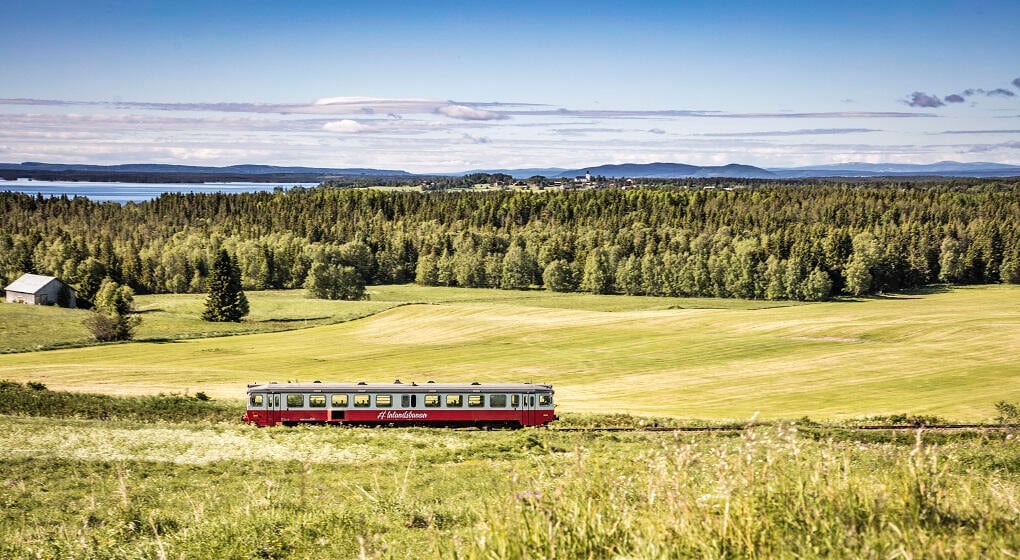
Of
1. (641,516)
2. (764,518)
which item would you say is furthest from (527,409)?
(764,518)

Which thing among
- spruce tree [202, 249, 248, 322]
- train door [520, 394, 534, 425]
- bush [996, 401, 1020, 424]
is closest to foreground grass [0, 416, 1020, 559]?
train door [520, 394, 534, 425]

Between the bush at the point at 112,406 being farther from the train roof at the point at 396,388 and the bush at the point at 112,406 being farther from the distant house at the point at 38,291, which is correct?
the distant house at the point at 38,291

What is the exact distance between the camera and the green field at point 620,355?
4803 centimetres

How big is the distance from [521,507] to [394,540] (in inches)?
125

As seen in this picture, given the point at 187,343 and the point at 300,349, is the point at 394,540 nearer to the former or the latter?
the point at 300,349

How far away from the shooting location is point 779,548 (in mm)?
5523

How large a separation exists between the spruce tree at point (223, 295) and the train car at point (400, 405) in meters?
62.4

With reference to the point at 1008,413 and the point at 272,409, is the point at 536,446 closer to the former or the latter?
the point at 272,409

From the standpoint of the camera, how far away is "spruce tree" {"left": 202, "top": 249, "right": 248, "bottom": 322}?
94375 mm

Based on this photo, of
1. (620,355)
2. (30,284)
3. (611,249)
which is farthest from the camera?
(611,249)

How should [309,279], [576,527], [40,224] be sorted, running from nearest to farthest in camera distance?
[576,527] → [309,279] → [40,224]

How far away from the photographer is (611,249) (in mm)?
142375

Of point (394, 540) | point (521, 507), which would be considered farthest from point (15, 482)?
point (521, 507)

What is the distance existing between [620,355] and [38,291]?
81365 mm
